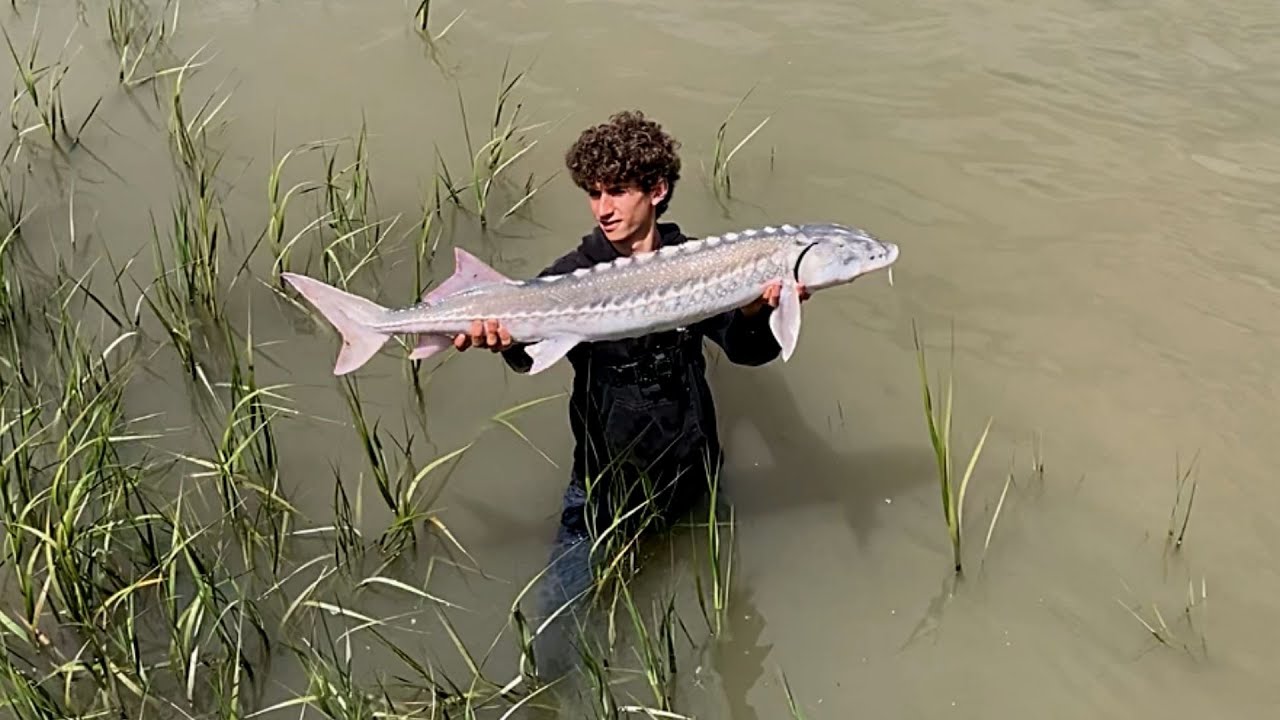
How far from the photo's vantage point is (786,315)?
3.06 metres

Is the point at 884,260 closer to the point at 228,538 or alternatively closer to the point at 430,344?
the point at 430,344

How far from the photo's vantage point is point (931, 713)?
10.7 feet

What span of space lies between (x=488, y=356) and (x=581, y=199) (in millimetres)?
957

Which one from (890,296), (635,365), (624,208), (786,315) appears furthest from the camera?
(890,296)

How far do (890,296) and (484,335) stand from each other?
202 cm

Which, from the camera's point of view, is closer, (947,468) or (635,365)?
(635,365)

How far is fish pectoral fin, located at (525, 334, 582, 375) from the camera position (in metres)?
3.13

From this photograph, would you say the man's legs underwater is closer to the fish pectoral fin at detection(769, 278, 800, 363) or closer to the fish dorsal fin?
the fish pectoral fin at detection(769, 278, 800, 363)

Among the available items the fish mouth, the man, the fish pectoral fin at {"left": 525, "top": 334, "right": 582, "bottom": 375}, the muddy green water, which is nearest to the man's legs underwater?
the man

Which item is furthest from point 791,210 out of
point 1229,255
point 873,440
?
point 1229,255

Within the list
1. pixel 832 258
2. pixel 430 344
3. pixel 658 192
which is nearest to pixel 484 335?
pixel 430 344

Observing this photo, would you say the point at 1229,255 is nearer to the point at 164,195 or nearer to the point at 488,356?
the point at 488,356

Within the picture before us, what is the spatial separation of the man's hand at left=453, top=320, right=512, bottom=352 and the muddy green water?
89cm

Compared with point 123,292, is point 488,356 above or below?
below
